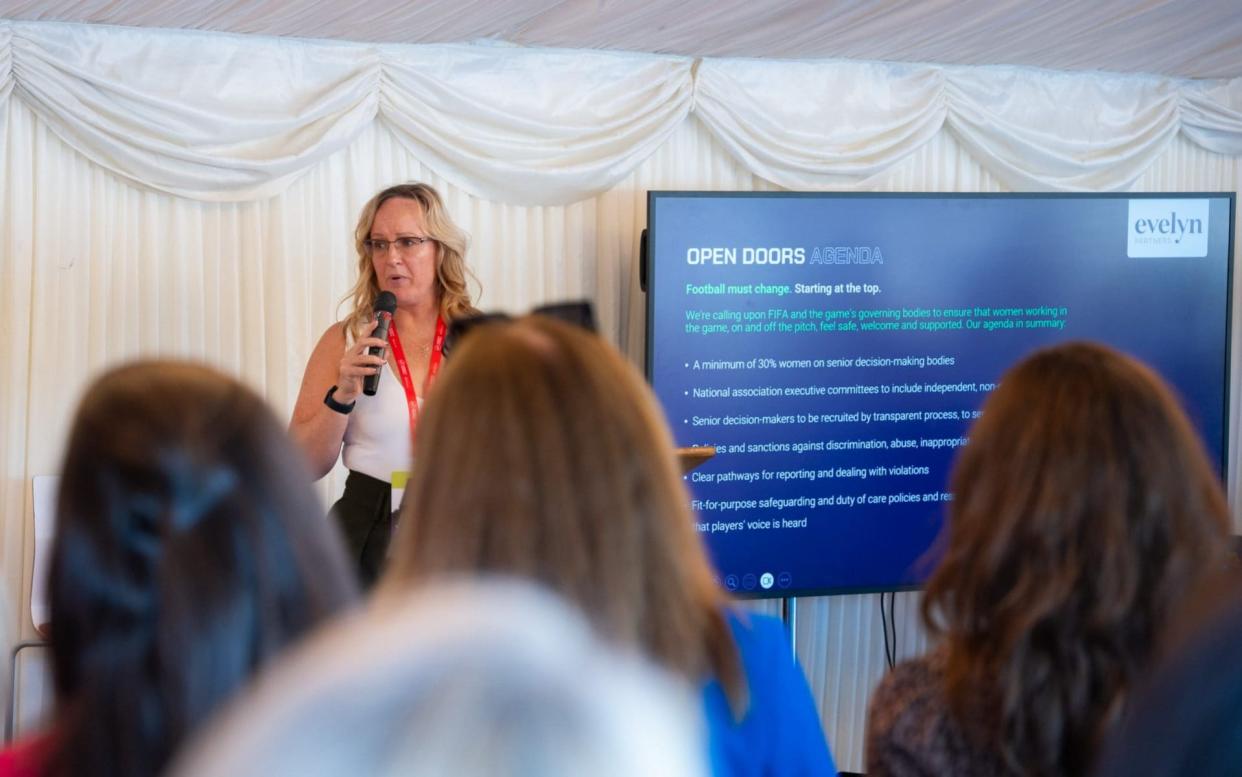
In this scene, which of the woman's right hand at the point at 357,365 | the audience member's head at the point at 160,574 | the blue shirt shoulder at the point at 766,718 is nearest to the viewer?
the audience member's head at the point at 160,574

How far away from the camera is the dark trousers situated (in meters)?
3.34

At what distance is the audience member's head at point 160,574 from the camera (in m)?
0.96

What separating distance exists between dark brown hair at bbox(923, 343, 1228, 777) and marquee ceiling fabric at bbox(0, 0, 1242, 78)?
2.79 metres

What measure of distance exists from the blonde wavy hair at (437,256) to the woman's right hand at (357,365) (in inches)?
8.8

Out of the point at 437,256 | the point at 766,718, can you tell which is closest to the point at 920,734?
the point at 766,718

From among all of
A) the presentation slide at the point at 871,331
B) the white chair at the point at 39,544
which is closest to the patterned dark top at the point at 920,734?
the presentation slide at the point at 871,331

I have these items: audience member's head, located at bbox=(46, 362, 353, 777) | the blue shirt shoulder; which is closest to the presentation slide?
the blue shirt shoulder

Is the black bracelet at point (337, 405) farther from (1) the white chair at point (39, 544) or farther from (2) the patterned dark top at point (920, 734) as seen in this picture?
(2) the patterned dark top at point (920, 734)

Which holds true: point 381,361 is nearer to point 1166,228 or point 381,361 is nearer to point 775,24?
point 775,24

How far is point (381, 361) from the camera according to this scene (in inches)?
131

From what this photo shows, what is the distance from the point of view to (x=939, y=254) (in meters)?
4.78

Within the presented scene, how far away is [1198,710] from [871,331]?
4110 mm

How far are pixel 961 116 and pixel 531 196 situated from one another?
166cm

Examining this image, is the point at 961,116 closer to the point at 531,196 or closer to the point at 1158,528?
the point at 531,196
